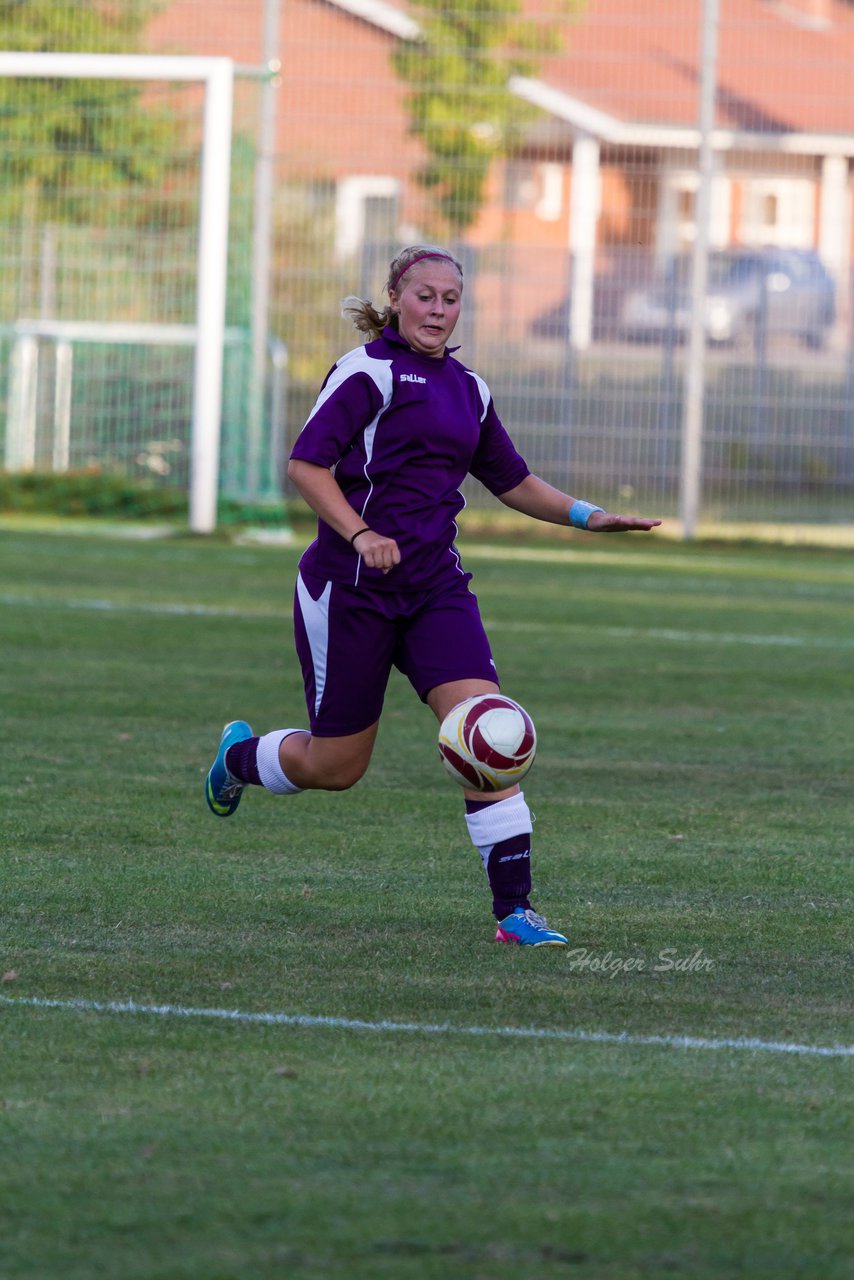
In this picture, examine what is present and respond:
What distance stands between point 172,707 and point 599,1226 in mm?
6562

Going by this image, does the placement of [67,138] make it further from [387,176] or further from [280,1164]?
[280,1164]

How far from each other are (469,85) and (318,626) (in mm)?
15943

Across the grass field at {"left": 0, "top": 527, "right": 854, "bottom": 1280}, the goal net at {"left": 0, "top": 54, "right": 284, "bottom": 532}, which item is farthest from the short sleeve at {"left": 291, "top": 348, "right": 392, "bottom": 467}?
the goal net at {"left": 0, "top": 54, "right": 284, "bottom": 532}

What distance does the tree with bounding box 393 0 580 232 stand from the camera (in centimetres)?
2072

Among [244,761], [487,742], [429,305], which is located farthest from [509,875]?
[429,305]

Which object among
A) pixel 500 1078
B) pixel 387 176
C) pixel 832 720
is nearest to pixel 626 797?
pixel 832 720

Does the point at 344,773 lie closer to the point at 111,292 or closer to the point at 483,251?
the point at 483,251

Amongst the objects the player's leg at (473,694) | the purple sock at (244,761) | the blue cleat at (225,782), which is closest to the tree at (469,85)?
the blue cleat at (225,782)

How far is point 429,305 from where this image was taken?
581 cm

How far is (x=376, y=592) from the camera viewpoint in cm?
584

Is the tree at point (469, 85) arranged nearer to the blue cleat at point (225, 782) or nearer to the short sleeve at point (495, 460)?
the blue cleat at point (225, 782)

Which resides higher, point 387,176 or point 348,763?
point 387,176

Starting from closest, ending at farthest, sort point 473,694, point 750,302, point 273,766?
point 473,694 → point 273,766 → point 750,302

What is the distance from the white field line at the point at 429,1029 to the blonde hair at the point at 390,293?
6.39 ft
